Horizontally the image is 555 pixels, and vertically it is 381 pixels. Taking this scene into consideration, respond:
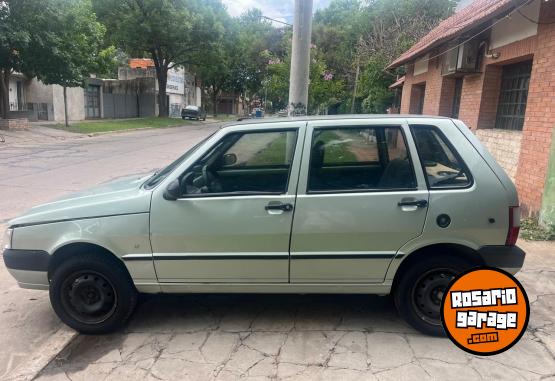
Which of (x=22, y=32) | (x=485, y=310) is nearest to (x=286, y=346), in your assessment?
(x=485, y=310)

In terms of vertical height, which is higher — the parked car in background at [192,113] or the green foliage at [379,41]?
the green foliage at [379,41]

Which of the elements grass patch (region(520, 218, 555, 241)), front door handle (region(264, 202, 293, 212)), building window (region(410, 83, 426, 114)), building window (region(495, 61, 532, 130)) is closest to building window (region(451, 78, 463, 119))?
building window (region(495, 61, 532, 130))

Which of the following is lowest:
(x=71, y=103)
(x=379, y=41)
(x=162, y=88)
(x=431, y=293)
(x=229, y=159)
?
(x=431, y=293)

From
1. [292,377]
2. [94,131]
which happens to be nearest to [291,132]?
[292,377]

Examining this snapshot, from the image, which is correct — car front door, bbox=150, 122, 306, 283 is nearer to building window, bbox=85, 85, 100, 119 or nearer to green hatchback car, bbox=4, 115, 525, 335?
green hatchback car, bbox=4, 115, 525, 335

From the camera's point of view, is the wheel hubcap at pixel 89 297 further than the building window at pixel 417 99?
No

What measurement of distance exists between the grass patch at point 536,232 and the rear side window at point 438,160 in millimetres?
3215

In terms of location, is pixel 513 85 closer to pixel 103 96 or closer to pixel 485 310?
pixel 485 310

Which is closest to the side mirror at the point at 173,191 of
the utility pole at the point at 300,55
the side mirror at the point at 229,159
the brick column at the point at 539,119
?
the side mirror at the point at 229,159

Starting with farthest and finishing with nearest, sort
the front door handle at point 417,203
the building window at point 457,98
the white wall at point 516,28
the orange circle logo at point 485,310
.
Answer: the building window at point 457,98, the white wall at point 516,28, the front door handle at point 417,203, the orange circle logo at point 485,310

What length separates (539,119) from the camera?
6.52m

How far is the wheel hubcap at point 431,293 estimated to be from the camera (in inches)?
135

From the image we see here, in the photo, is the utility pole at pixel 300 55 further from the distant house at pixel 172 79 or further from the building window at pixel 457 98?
the distant house at pixel 172 79

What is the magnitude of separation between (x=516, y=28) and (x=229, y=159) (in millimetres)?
6062
